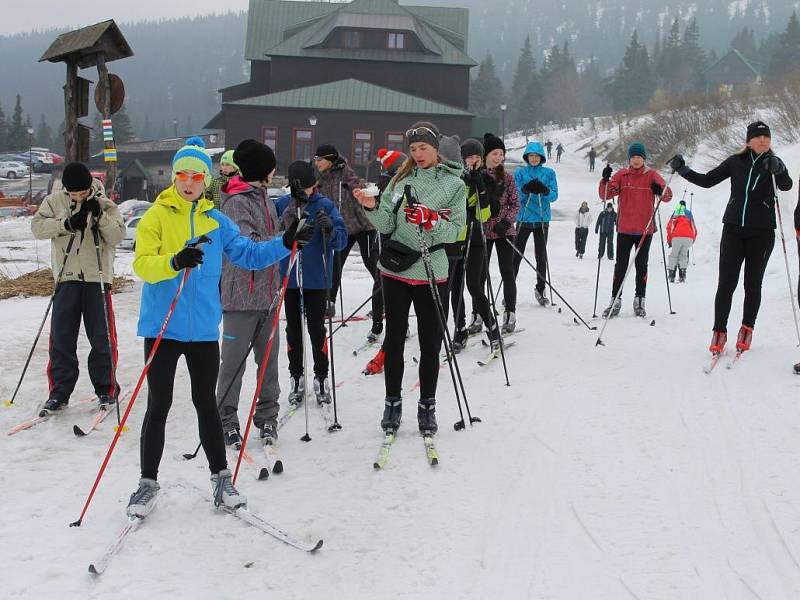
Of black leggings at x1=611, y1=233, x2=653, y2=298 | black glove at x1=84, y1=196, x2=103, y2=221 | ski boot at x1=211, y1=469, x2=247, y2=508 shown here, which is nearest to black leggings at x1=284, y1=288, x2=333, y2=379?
black glove at x1=84, y1=196, x2=103, y2=221

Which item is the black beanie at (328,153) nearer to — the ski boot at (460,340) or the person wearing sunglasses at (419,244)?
the person wearing sunglasses at (419,244)

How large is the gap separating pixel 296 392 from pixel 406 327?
138cm

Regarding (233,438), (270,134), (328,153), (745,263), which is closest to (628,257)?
(745,263)

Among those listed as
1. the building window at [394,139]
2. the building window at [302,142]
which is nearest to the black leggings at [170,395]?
the building window at [302,142]

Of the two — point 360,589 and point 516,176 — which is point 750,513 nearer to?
point 360,589

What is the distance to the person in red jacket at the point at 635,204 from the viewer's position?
9.11 meters

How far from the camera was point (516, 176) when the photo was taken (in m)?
9.62

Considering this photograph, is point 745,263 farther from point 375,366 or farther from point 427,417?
point 427,417

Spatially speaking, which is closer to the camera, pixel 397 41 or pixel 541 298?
pixel 541 298

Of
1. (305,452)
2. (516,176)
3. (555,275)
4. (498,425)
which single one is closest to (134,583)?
(305,452)

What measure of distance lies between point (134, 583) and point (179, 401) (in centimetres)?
309

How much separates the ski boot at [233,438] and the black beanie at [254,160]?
1.70m

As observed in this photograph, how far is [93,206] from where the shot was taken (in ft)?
19.3

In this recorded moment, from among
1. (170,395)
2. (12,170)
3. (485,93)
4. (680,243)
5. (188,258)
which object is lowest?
(170,395)
